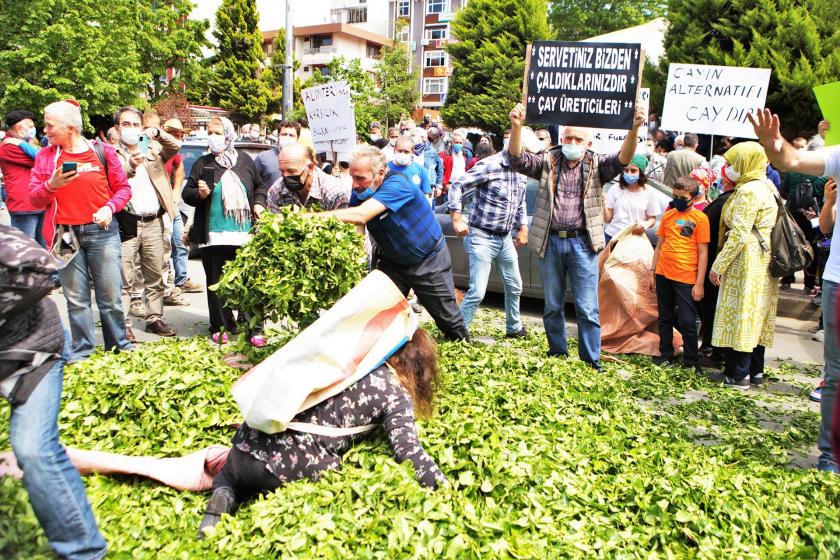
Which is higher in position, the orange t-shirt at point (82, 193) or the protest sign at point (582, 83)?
the protest sign at point (582, 83)

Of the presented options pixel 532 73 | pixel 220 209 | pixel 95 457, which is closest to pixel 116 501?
pixel 95 457

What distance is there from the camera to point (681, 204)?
22.7 feet

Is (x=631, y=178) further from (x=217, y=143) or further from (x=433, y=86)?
(x=433, y=86)

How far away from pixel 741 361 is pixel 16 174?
8.29m

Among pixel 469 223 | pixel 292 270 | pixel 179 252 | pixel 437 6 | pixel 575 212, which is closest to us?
pixel 292 270

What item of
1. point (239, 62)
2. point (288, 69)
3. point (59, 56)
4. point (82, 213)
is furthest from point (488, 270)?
point (239, 62)

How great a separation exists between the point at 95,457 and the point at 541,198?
13.5 feet

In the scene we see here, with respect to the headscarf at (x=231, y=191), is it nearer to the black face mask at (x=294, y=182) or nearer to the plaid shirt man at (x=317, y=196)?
the plaid shirt man at (x=317, y=196)

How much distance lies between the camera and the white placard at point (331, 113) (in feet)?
28.1

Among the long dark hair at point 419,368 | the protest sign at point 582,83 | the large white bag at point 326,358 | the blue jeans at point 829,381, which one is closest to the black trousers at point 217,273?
the protest sign at point 582,83

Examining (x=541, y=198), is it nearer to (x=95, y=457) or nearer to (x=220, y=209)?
(x=220, y=209)

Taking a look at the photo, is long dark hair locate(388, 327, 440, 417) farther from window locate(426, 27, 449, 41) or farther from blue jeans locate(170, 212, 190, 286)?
window locate(426, 27, 449, 41)

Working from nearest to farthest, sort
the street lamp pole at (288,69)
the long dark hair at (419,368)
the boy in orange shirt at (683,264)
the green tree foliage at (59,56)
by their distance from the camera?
the long dark hair at (419,368) < the boy in orange shirt at (683,264) < the street lamp pole at (288,69) < the green tree foliage at (59,56)

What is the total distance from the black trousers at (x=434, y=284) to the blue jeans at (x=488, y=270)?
145 centimetres
